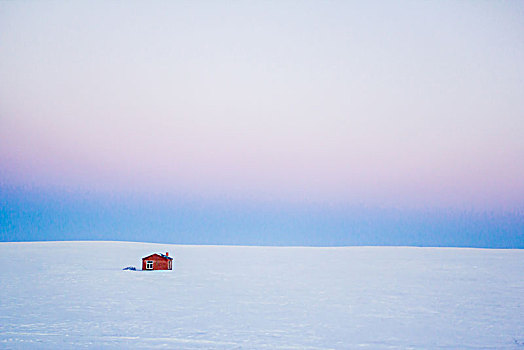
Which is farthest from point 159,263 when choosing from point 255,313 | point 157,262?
point 255,313

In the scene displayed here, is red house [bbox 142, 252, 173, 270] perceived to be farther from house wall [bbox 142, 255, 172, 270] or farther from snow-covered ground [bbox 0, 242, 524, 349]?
snow-covered ground [bbox 0, 242, 524, 349]

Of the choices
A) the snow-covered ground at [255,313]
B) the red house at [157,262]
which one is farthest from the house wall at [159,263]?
the snow-covered ground at [255,313]

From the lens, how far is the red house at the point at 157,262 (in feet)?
88.3

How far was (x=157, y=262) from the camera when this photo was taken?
1056 inches

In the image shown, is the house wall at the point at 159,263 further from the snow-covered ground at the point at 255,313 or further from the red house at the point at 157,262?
the snow-covered ground at the point at 255,313

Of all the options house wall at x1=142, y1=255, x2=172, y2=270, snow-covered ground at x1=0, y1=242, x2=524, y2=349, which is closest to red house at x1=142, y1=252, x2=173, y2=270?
house wall at x1=142, y1=255, x2=172, y2=270

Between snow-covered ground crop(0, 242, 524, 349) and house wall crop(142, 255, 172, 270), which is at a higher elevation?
house wall crop(142, 255, 172, 270)

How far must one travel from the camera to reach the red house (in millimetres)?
26906

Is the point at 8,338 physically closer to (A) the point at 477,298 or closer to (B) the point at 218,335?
(B) the point at 218,335

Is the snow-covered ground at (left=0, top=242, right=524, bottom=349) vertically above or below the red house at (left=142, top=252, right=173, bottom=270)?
below

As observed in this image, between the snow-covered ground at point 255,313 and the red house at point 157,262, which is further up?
the red house at point 157,262

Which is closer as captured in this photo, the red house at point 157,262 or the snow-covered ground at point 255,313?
the snow-covered ground at point 255,313

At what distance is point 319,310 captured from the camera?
14984 millimetres

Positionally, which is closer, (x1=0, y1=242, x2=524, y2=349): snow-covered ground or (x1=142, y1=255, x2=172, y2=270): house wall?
(x1=0, y1=242, x2=524, y2=349): snow-covered ground
